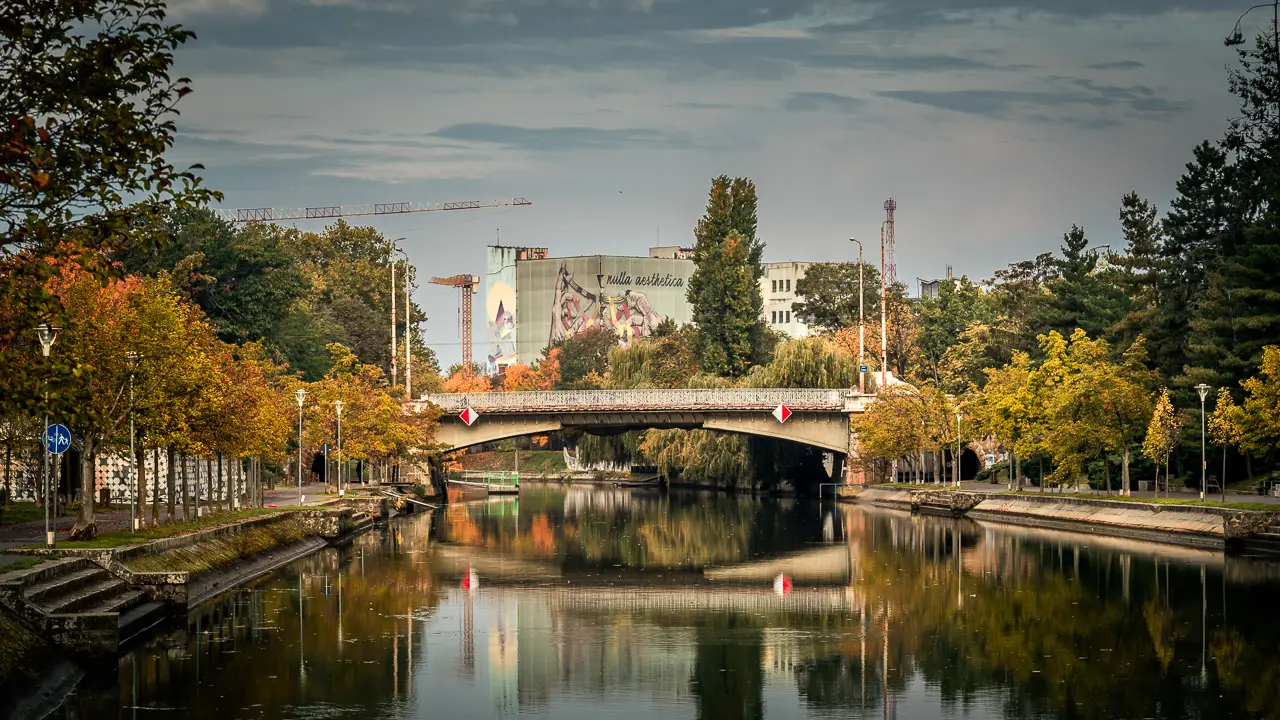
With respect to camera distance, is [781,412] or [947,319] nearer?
[781,412]

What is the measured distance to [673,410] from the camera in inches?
4178

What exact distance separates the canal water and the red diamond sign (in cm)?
4472

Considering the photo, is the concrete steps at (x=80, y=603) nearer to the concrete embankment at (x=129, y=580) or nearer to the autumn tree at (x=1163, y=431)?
the concrete embankment at (x=129, y=580)

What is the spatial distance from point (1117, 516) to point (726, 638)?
38312 millimetres

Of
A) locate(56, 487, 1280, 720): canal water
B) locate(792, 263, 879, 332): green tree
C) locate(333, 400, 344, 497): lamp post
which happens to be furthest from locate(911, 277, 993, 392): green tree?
locate(56, 487, 1280, 720): canal water

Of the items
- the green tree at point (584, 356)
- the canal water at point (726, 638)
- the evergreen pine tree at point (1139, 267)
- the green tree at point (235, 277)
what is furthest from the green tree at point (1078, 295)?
the green tree at point (584, 356)

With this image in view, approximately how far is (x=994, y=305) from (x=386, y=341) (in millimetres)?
57070

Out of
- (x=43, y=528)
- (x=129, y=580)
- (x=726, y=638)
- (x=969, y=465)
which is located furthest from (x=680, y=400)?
(x=129, y=580)

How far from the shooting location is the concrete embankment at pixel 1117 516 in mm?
53781

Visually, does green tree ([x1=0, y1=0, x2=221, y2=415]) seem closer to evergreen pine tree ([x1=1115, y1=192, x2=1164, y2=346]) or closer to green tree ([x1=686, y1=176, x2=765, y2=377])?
evergreen pine tree ([x1=1115, y1=192, x2=1164, y2=346])

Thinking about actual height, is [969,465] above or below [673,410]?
below

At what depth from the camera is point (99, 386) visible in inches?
1700

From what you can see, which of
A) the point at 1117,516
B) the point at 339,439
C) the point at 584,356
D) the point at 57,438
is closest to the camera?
the point at 57,438

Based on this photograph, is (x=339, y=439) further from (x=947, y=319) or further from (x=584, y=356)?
(x=584, y=356)
